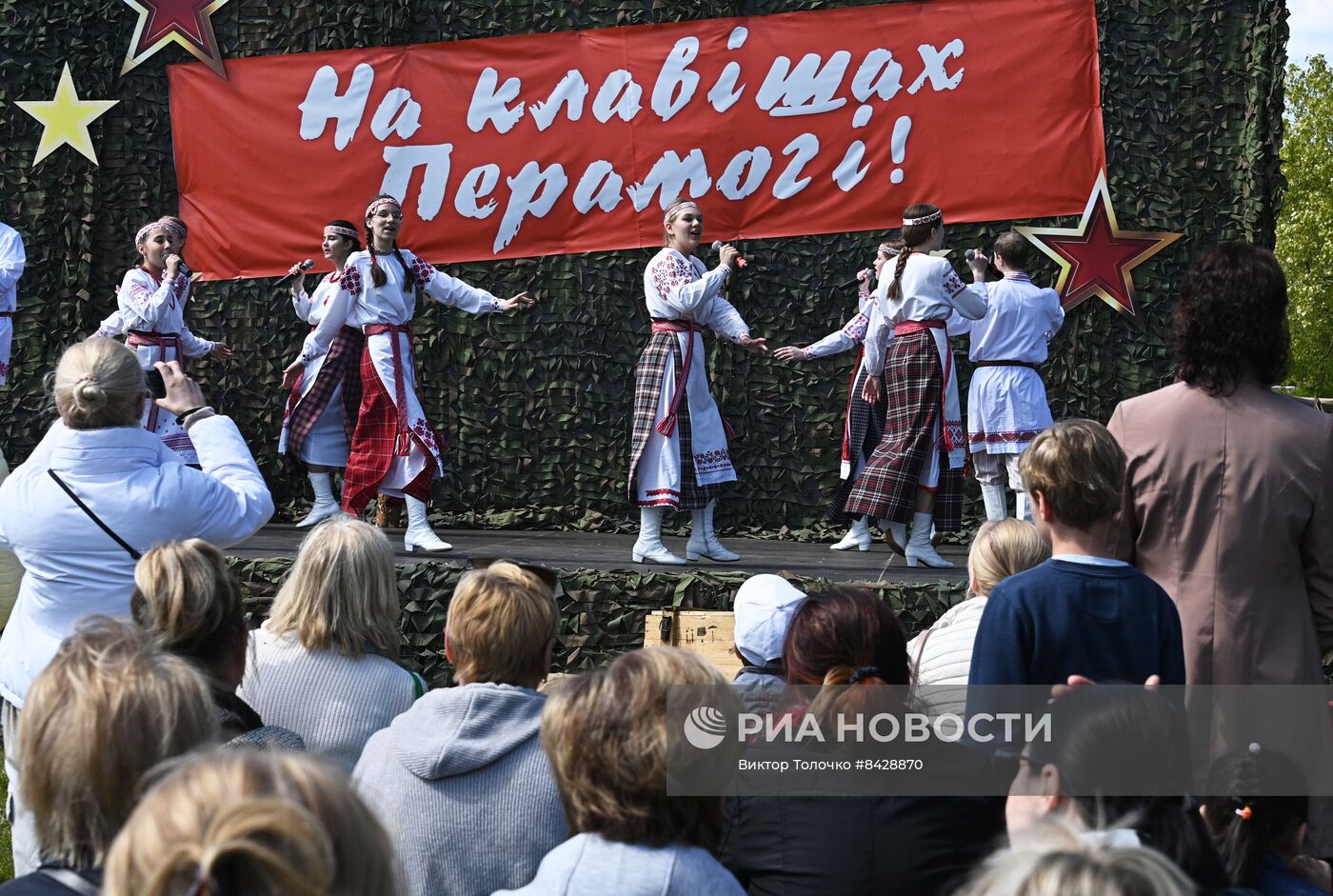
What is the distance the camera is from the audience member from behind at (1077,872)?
101 cm

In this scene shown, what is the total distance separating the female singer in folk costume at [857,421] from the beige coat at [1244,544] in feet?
12.8

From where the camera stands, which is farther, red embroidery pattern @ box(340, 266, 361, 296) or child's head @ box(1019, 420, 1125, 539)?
red embroidery pattern @ box(340, 266, 361, 296)

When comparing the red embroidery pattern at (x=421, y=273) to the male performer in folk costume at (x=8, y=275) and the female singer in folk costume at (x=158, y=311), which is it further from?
the male performer in folk costume at (x=8, y=275)

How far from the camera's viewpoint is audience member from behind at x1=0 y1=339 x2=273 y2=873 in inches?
105

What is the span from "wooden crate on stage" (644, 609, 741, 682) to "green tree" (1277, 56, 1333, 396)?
19.2m

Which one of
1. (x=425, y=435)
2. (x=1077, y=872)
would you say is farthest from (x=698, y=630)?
(x=1077, y=872)

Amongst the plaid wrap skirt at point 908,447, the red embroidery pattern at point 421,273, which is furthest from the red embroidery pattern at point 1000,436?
the red embroidery pattern at point 421,273

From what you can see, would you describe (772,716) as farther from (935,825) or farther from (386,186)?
(386,186)

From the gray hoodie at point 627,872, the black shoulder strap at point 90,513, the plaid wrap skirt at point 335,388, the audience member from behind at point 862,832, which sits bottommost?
the audience member from behind at point 862,832

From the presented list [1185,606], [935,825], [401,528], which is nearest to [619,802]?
[935,825]

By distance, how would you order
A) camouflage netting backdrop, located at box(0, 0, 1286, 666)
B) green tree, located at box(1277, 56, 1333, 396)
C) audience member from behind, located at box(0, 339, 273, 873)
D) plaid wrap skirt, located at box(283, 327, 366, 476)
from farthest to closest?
green tree, located at box(1277, 56, 1333, 396) < camouflage netting backdrop, located at box(0, 0, 1286, 666) < plaid wrap skirt, located at box(283, 327, 366, 476) < audience member from behind, located at box(0, 339, 273, 873)

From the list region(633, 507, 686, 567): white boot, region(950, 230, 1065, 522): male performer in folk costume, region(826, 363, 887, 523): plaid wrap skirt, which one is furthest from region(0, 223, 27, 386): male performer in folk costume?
region(950, 230, 1065, 522): male performer in folk costume

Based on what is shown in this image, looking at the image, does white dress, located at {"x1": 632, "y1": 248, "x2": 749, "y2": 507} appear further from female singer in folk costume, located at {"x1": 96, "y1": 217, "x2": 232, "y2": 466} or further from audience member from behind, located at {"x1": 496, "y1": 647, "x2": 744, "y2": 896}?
audience member from behind, located at {"x1": 496, "y1": 647, "x2": 744, "y2": 896}

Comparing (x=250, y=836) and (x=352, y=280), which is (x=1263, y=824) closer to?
A: (x=250, y=836)
